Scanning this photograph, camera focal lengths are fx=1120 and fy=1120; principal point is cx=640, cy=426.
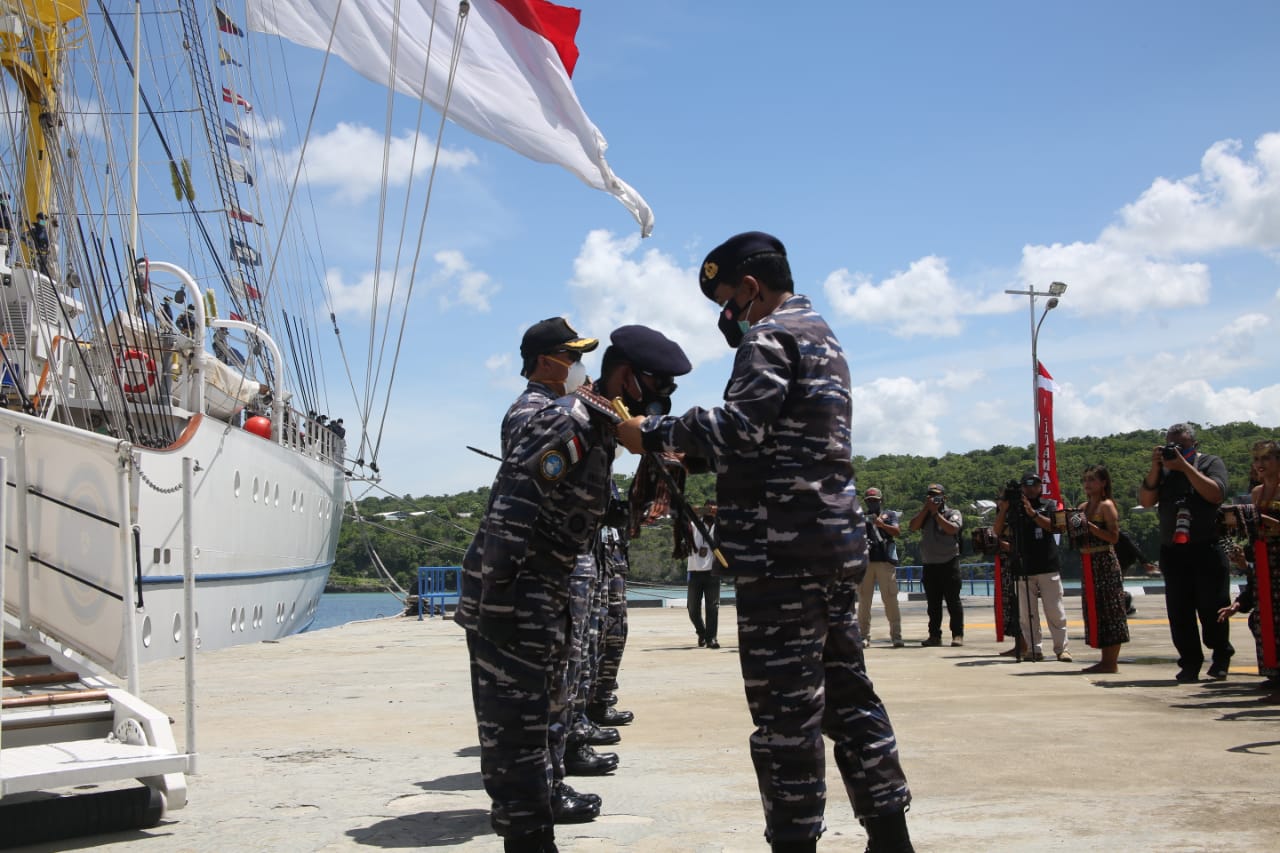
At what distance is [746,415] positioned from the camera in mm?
2984

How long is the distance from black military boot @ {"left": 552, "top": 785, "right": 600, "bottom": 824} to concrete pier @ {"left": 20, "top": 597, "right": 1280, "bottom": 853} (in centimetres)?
5

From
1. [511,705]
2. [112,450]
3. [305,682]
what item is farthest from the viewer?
[305,682]

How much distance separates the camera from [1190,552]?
7918 mm

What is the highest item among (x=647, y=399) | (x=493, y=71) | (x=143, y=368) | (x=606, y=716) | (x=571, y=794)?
(x=493, y=71)

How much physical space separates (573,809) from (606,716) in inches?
99.0

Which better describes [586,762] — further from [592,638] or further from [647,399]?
[647,399]

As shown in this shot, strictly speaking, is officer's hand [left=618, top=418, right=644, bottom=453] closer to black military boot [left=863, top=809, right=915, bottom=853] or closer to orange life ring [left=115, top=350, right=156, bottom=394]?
black military boot [left=863, top=809, right=915, bottom=853]

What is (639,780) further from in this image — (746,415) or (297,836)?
(746,415)

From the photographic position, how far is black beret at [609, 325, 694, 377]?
361 cm

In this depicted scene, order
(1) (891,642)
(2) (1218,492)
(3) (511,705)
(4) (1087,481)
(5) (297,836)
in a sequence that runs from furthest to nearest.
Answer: (1) (891,642)
(4) (1087,481)
(2) (1218,492)
(5) (297,836)
(3) (511,705)

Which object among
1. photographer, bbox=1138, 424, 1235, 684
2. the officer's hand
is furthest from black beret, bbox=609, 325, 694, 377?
photographer, bbox=1138, 424, 1235, 684

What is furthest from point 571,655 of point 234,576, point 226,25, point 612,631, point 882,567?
point 226,25

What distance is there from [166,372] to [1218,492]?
16063mm

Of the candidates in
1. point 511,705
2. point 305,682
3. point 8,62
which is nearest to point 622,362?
point 511,705
